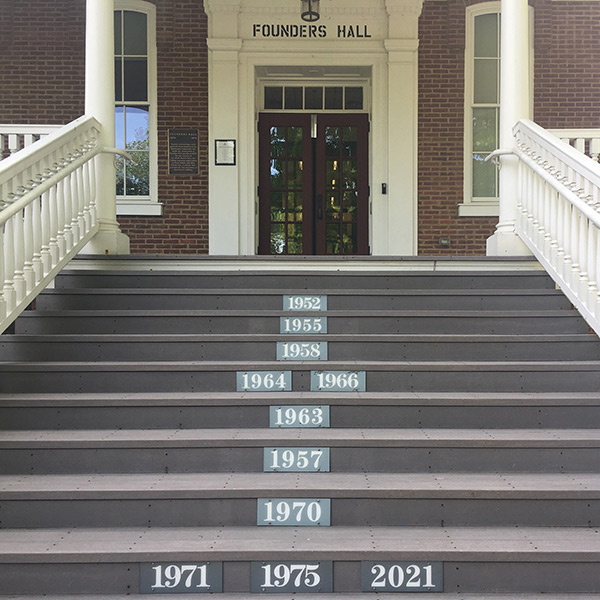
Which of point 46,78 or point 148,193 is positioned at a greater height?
point 46,78

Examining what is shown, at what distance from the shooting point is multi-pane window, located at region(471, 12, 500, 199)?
8.51 metres

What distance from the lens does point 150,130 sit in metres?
8.46

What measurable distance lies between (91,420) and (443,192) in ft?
20.0

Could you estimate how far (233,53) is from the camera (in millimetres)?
8172

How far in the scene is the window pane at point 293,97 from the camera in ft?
28.9

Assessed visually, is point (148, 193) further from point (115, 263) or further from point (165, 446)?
point (165, 446)

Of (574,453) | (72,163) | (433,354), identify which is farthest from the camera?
(72,163)

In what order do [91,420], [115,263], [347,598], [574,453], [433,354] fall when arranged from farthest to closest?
[115,263]
[433,354]
[91,420]
[574,453]
[347,598]

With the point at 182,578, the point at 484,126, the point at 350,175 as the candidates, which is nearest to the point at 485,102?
the point at 484,126

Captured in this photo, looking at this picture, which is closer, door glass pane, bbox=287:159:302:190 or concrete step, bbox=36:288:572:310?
concrete step, bbox=36:288:572:310

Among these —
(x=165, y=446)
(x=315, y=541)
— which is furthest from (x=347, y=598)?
(x=165, y=446)

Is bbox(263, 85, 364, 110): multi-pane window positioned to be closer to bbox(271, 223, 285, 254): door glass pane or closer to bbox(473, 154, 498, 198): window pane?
bbox(271, 223, 285, 254): door glass pane

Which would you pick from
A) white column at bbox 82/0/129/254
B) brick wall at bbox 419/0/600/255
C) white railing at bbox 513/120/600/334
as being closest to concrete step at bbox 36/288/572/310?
white railing at bbox 513/120/600/334

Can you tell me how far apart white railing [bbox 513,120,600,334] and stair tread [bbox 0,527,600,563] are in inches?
63.6
